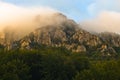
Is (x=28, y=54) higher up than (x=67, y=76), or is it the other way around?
(x=28, y=54)

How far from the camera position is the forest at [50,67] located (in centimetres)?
9175

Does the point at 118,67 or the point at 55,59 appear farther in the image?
the point at 55,59

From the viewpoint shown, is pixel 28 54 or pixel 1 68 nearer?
pixel 1 68

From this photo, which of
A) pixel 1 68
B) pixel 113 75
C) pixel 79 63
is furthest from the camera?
pixel 79 63

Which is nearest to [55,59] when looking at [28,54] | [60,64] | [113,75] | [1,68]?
[60,64]

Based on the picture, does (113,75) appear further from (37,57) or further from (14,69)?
(37,57)

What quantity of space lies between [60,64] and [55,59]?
2871mm

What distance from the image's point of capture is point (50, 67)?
361 feet

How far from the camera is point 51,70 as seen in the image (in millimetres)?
109312

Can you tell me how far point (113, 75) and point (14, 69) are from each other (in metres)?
30.4

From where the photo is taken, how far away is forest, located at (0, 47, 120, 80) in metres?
91.8

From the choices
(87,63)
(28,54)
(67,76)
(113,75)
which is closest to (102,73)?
(113,75)

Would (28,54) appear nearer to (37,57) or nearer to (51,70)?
(37,57)

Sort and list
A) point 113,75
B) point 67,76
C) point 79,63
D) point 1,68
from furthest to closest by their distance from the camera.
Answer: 1. point 79,63
2. point 67,76
3. point 1,68
4. point 113,75
